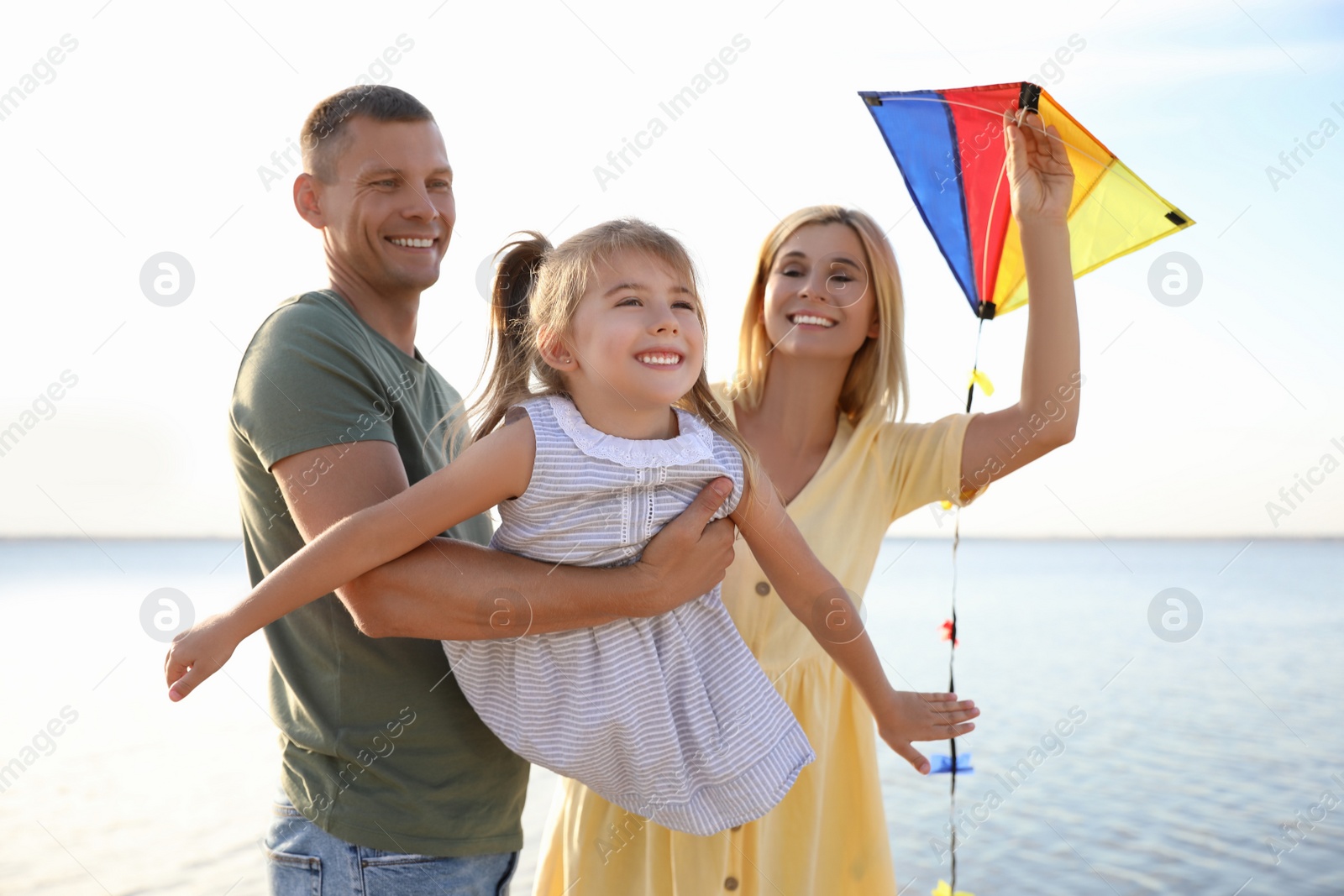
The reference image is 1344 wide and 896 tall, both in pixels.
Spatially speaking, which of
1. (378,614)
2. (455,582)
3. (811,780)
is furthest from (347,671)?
(811,780)

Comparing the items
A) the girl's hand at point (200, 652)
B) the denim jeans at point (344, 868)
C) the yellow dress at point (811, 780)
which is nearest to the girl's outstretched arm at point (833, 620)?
the yellow dress at point (811, 780)

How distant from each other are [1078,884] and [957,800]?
48.6 inches

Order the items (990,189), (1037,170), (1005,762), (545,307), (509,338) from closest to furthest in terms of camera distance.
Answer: (545,307) < (509,338) < (1037,170) < (990,189) < (1005,762)

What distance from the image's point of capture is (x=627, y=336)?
1.76m

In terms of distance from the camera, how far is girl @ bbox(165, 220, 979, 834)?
174 cm

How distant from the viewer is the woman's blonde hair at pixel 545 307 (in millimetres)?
1842

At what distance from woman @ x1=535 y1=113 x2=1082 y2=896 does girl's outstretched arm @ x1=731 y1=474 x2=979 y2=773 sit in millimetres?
90

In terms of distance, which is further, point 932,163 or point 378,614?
point 932,163

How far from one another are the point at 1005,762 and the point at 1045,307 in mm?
5446

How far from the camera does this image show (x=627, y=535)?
1775mm

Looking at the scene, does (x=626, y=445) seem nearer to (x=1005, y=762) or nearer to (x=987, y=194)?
(x=987, y=194)

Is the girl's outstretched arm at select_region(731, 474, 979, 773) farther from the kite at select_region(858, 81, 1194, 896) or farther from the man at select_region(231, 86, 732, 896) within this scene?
the kite at select_region(858, 81, 1194, 896)

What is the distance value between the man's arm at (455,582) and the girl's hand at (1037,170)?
4.05 ft

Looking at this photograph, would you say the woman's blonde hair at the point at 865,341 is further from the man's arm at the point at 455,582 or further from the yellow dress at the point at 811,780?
the man's arm at the point at 455,582
